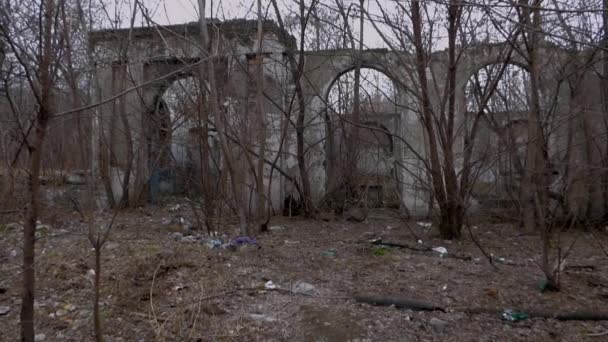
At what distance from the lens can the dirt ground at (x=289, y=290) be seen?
3.02 meters

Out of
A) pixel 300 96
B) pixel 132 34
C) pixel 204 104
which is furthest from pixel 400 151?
pixel 132 34

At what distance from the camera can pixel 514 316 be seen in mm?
3170

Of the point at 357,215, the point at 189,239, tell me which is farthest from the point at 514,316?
the point at 357,215

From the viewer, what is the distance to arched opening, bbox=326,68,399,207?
8.44 m

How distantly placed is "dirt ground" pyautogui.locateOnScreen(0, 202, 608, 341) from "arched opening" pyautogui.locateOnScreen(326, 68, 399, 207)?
2.86m

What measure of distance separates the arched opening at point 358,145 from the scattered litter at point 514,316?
504 centimetres

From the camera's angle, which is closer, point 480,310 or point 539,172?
point 480,310

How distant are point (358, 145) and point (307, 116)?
3.98 feet

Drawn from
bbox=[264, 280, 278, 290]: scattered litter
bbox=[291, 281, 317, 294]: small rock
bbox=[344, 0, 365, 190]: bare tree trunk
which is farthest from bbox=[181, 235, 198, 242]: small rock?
bbox=[344, 0, 365, 190]: bare tree trunk

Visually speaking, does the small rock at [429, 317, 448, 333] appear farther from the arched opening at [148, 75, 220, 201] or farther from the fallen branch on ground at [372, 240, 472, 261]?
the arched opening at [148, 75, 220, 201]

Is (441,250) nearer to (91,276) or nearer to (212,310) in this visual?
(212,310)

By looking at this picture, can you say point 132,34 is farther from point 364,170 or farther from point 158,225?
point 364,170

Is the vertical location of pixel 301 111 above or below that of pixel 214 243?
above

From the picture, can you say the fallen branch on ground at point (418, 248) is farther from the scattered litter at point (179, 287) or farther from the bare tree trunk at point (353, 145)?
the bare tree trunk at point (353, 145)
